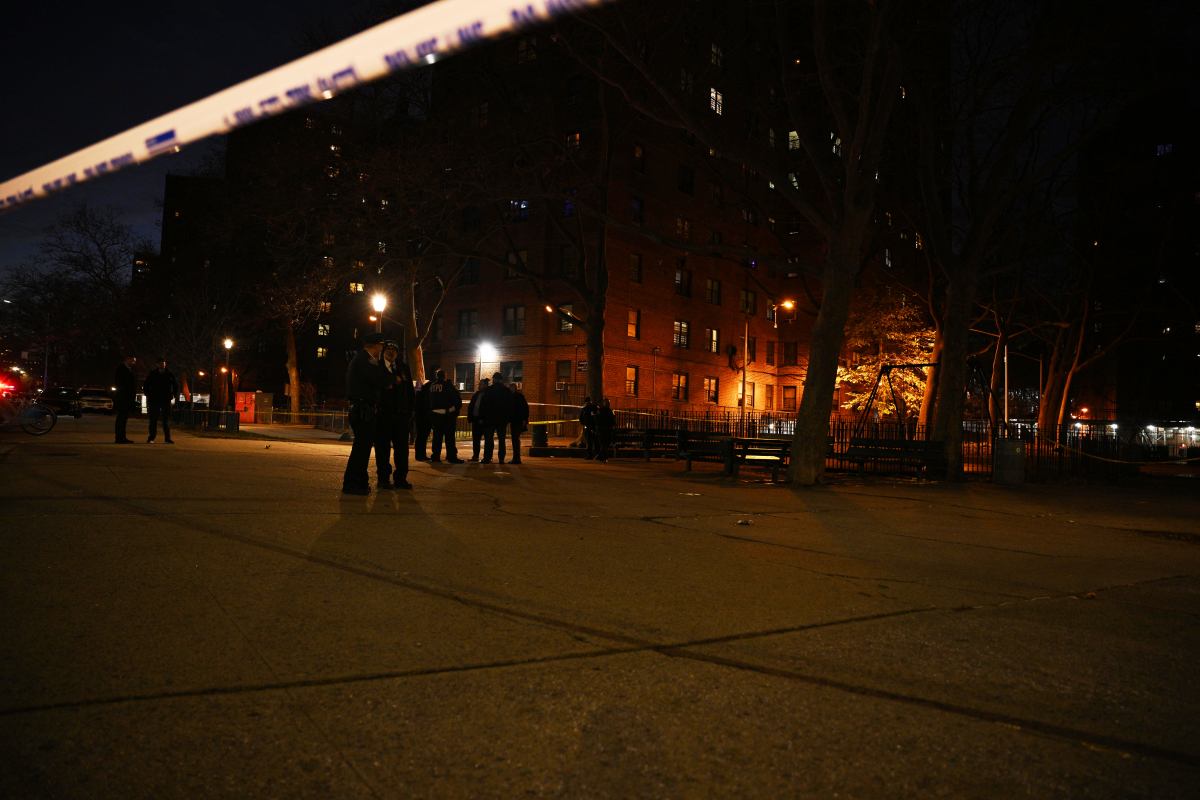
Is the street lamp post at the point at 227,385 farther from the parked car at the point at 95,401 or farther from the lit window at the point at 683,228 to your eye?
the lit window at the point at 683,228

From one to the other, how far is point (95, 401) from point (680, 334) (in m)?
39.6

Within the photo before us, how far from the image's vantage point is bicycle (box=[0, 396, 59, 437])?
1958cm

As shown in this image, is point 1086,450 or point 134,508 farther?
point 1086,450

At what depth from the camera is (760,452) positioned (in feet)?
56.6

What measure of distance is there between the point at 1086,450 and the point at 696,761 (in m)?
23.1

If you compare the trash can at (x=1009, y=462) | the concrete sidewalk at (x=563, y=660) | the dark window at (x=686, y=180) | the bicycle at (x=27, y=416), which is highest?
the dark window at (x=686, y=180)

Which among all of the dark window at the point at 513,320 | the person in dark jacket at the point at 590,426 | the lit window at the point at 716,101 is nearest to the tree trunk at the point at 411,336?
Result: the dark window at the point at 513,320

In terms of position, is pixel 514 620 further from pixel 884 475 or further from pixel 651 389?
pixel 651 389

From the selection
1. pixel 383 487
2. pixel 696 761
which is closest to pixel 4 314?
pixel 383 487

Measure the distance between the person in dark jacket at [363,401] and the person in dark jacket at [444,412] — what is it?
6576 mm

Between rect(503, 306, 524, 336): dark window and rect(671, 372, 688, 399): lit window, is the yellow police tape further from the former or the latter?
rect(671, 372, 688, 399): lit window

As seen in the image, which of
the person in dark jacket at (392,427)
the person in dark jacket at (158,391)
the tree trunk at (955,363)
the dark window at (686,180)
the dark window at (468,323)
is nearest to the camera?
the person in dark jacket at (392,427)

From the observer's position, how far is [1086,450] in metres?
22.2

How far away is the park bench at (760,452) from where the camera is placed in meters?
17.0
